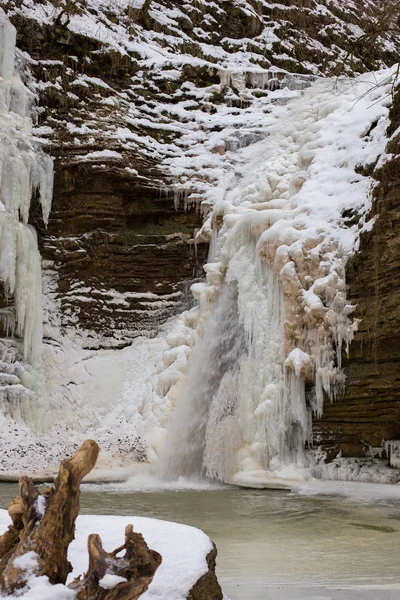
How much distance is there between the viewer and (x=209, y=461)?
1025 centimetres

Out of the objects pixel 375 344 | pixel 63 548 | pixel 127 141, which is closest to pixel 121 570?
pixel 63 548

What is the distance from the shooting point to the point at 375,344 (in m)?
9.66

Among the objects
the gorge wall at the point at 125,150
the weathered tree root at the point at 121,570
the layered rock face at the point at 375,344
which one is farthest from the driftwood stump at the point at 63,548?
the gorge wall at the point at 125,150

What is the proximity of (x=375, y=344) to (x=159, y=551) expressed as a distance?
7235 millimetres

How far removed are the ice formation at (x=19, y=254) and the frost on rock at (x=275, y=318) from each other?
9.06ft

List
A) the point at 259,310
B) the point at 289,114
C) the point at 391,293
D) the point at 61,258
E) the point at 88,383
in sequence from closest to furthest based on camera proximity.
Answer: the point at 391,293, the point at 259,310, the point at 88,383, the point at 61,258, the point at 289,114

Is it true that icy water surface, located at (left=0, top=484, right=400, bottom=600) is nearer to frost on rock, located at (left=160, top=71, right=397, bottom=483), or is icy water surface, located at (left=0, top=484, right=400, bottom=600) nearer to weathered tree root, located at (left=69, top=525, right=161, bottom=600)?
frost on rock, located at (left=160, top=71, right=397, bottom=483)

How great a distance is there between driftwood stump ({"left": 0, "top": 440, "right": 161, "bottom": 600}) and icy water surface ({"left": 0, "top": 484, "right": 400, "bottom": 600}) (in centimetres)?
136

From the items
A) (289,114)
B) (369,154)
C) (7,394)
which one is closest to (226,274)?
(369,154)

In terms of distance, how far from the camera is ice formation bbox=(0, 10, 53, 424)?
12.1m

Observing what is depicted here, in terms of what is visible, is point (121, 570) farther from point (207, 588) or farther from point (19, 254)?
point (19, 254)

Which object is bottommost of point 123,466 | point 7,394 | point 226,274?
point 123,466

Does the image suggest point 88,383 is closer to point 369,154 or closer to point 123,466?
point 123,466

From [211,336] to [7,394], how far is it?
3889 mm
